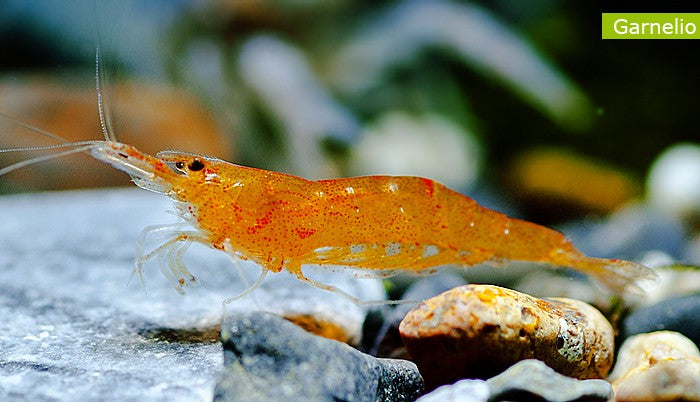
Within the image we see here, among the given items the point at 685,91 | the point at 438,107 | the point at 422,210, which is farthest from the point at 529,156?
the point at 422,210

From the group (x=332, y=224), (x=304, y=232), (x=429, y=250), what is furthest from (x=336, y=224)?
(x=429, y=250)

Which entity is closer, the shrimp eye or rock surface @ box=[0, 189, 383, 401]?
rock surface @ box=[0, 189, 383, 401]

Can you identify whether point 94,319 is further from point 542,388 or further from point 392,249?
point 542,388

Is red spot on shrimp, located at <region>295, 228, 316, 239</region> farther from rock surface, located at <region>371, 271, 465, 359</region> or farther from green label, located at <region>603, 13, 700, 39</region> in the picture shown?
green label, located at <region>603, 13, 700, 39</region>

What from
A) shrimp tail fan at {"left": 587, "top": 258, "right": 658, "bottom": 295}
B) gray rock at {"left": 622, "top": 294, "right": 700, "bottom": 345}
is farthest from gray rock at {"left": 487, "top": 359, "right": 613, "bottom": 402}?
shrimp tail fan at {"left": 587, "top": 258, "right": 658, "bottom": 295}

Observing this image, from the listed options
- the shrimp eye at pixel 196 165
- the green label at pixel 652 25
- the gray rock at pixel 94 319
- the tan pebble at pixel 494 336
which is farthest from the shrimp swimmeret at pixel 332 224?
the green label at pixel 652 25

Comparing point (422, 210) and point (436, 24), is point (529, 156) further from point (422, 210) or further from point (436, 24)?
point (422, 210)
